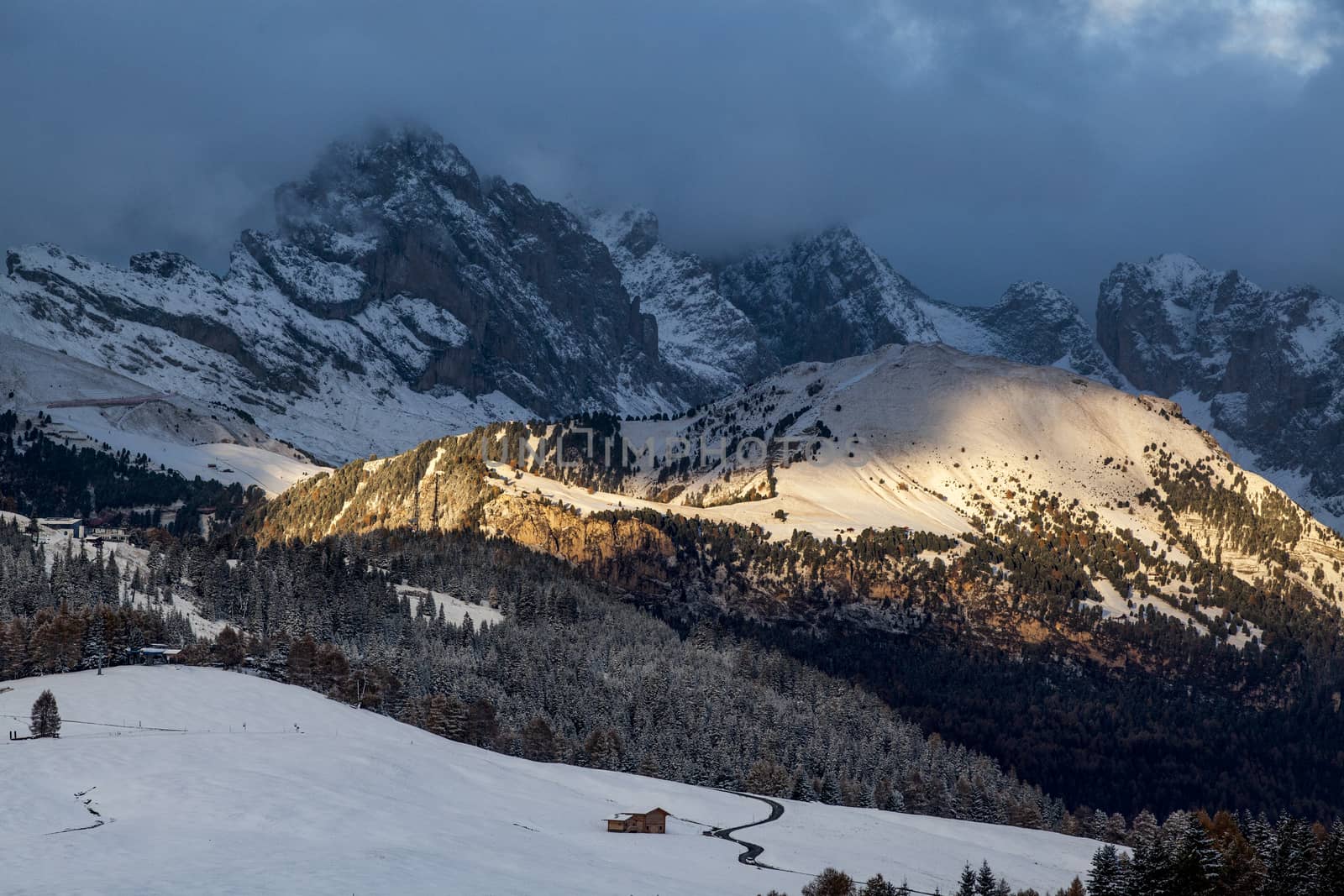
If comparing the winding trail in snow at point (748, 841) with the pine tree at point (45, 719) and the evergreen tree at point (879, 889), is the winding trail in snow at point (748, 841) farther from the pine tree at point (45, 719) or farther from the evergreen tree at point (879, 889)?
the pine tree at point (45, 719)

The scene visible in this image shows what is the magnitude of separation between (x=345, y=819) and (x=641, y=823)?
2518 centimetres

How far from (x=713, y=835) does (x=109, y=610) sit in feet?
274

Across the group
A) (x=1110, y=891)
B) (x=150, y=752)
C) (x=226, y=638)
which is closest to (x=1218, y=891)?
(x=1110, y=891)

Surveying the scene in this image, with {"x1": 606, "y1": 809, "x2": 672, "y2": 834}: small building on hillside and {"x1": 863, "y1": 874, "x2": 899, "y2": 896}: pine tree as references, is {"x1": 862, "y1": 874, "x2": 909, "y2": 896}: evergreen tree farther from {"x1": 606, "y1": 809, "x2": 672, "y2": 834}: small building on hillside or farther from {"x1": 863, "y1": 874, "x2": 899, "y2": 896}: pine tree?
{"x1": 606, "y1": 809, "x2": 672, "y2": 834}: small building on hillside

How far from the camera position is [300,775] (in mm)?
122188

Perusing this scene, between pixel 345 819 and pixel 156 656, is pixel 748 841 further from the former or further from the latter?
pixel 156 656

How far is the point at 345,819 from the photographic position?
108438 mm

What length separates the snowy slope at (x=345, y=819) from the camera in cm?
9138

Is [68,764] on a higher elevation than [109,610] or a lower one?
lower

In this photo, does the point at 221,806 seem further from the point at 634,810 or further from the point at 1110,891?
the point at 1110,891

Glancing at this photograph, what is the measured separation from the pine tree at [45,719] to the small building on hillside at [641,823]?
4476 cm

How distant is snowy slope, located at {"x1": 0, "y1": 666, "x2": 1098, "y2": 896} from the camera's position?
9138cm

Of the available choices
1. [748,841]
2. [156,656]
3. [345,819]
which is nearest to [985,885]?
[748,841]

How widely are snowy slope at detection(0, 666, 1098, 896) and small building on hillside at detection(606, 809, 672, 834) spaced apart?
1485 millimetres
